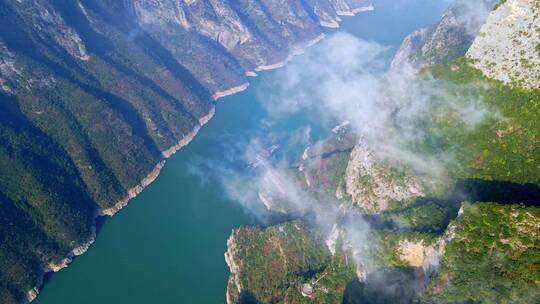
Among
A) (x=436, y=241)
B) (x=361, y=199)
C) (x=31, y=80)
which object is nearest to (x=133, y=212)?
(x=31, y=80)

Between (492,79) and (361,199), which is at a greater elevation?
(492,79)

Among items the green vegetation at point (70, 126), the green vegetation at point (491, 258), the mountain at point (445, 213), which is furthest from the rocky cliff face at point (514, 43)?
the green vegetation at point (70, 126)

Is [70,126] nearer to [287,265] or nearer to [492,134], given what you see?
[287,265]

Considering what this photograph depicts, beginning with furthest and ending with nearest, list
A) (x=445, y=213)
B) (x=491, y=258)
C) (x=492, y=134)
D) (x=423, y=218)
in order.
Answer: (x=423, y=218) < (x=492, y=134) < (x=445, y=213) < (x=491, y=258)

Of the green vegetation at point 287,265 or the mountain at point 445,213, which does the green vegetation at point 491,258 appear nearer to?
the mountain at point 445,213

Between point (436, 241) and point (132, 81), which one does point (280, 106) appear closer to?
point (132, 81)

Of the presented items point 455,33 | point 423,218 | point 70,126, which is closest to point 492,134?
point 423,218

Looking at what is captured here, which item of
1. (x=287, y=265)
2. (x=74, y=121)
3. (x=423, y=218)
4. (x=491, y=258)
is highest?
(x=74, y=121)

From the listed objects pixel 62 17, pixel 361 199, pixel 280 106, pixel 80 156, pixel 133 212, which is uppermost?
pixel 62 17
